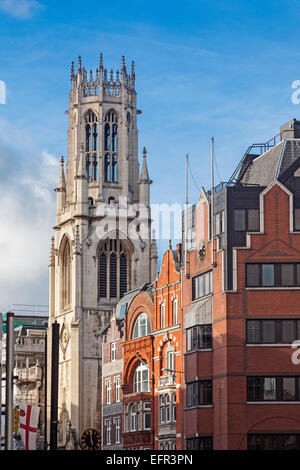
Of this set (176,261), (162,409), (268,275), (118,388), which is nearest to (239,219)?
(268,275)

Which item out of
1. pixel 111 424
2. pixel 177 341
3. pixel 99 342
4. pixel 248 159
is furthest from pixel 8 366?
pixel 99 342

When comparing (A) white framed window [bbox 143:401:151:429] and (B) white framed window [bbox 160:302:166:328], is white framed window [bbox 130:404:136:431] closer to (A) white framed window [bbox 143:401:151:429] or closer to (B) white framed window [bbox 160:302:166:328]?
(A) white framed window [bbox 143:401:151:429]

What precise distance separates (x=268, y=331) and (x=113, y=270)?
2459 inches

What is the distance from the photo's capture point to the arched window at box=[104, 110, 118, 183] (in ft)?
486

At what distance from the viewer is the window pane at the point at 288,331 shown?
3194 inches

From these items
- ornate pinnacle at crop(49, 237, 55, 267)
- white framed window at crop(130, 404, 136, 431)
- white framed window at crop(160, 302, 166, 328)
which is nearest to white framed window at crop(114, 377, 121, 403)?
white framed window at crop(130, 404, 136, 431)

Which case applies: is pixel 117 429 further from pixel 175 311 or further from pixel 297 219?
pixel 297 219

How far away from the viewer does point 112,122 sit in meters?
150

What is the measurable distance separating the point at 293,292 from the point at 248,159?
18.4 metres

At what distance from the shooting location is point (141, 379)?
100m
